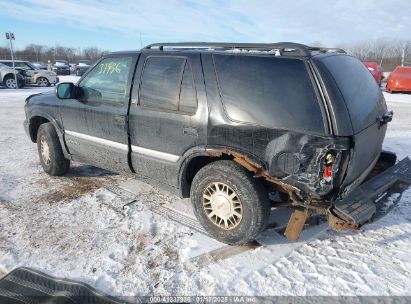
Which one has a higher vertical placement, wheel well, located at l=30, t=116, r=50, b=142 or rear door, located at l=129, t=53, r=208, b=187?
rear door, located at l=129, t=53, r=208, b=187

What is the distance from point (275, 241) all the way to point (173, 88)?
1881 mm

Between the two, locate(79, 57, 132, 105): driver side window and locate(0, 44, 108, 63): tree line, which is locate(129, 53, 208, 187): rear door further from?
locate(0, 44, 108, 63): tree line

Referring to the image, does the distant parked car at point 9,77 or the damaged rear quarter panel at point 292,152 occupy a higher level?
the damaged rear quarter panel at point 292,152

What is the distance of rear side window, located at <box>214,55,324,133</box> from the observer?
2.76 m

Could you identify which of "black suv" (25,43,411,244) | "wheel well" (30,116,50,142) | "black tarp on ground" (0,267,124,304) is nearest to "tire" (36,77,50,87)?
"wheel well" (30,116,50,142)

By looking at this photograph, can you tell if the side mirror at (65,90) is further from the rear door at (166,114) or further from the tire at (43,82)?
the tire at (43,82)

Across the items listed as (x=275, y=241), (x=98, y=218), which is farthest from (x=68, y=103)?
(x=275, y=241)

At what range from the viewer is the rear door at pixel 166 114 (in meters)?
3.30

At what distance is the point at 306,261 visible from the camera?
3027mm

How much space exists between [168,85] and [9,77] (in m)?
18.5

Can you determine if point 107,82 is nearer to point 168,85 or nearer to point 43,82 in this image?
point 168,85

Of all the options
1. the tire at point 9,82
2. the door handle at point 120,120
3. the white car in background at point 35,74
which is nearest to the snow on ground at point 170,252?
the door handle at point 120,120

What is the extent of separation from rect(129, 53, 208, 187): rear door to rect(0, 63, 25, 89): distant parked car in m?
17.8

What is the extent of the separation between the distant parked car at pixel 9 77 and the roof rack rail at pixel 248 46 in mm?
17650
